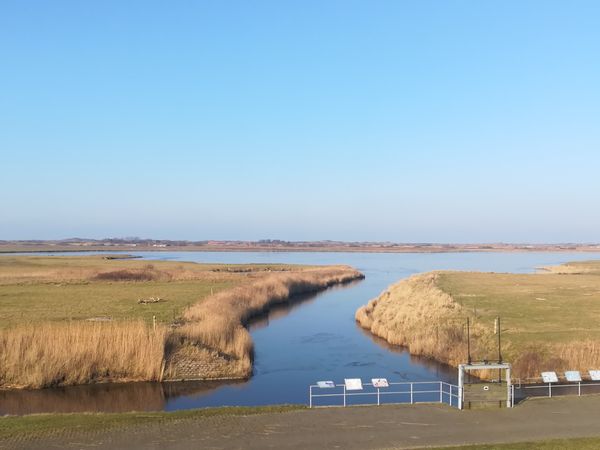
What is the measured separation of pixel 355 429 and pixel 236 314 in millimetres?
33744

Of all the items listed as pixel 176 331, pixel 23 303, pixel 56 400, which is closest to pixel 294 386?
pixel 176 331

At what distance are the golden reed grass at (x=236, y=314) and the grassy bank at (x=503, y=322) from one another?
495 inches

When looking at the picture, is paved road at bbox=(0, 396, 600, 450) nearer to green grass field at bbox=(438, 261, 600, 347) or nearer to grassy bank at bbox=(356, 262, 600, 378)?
grassy bank at bbox=(356, 262, 600, 378)

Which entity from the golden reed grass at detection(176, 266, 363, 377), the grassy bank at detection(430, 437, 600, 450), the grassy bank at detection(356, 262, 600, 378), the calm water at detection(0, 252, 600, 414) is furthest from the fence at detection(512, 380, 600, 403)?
the golden reed grass at detection(176, 266, 363, 377)

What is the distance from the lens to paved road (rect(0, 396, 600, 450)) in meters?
18.2

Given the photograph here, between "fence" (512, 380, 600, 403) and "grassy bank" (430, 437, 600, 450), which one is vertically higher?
"grassy bank" (430, 437, 600, 450)

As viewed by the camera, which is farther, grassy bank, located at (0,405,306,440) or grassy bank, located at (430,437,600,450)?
grassy bank, located at (0,405,306,440)

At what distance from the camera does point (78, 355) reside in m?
32.3

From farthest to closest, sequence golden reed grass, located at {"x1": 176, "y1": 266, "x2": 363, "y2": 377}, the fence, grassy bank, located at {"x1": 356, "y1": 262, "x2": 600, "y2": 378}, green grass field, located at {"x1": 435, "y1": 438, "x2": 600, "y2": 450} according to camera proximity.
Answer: golden reed grass, located at {"x1": 176, "y1": 266, "x2": 363, "y2": 377}
grassy bank, located at {"x1": 356, "y1": 262, "x2": 600, "y2": 378}
the fence
green grass field, located at {"x1": 435, "y1": 438, "x2": 600, "y2": 450}

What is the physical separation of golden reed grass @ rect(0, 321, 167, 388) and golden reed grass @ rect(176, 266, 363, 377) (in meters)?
3.00

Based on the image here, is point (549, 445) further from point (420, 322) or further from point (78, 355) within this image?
point (420, 322)

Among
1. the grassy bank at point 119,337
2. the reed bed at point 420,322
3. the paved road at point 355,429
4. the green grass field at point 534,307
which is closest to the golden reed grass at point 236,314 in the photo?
the grassy bank at point 119,337

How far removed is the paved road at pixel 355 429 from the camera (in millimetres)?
18156

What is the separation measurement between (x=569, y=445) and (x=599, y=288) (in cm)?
6022
